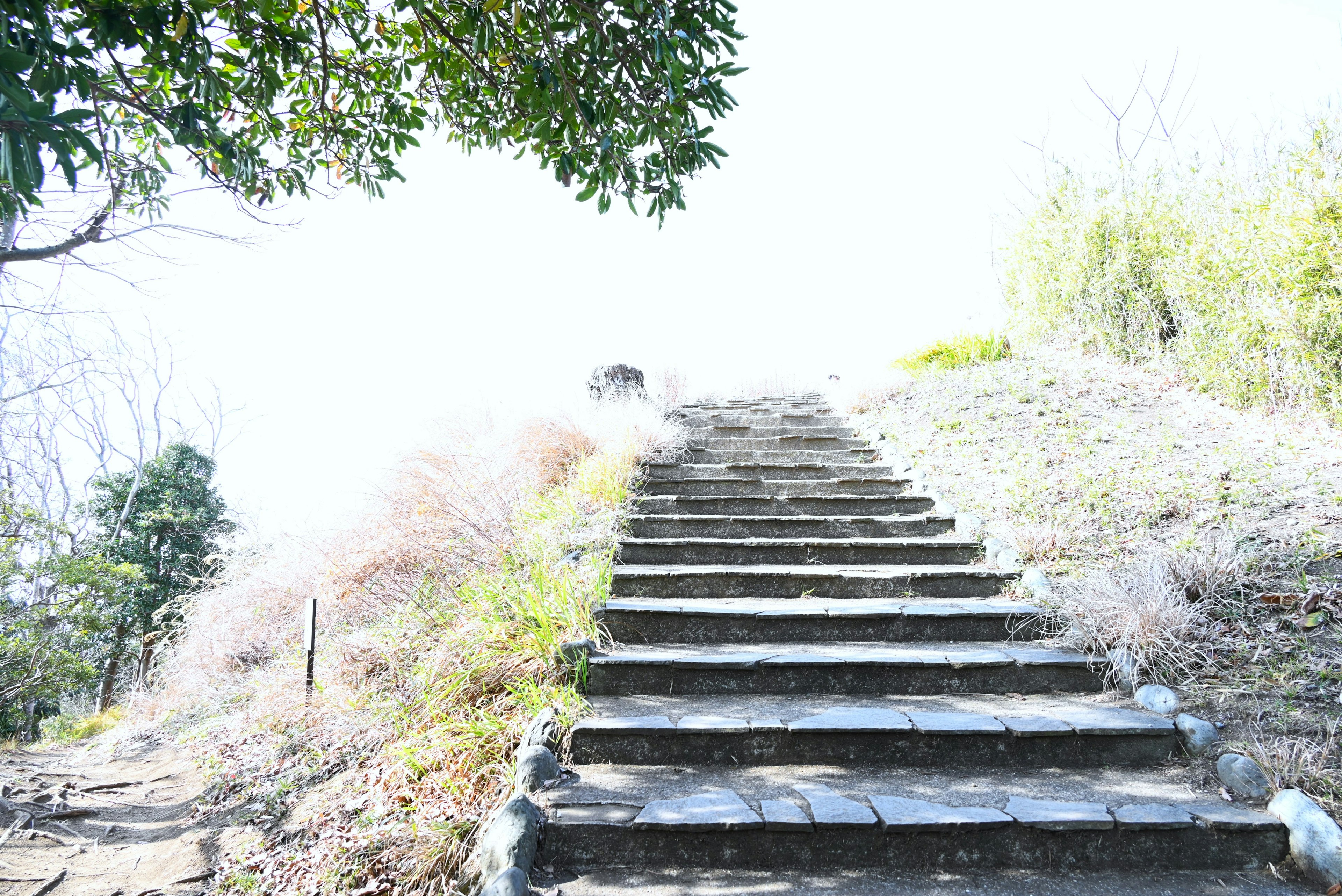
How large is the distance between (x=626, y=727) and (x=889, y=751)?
107 cm

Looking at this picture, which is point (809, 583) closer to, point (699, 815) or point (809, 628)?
point (809, 628)

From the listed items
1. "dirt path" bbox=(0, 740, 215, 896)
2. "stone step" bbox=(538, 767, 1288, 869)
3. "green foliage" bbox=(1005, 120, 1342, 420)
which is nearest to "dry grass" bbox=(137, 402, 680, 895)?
"dirt path" bbox=(0, 740, 215, 896)

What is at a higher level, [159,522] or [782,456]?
[782,456]

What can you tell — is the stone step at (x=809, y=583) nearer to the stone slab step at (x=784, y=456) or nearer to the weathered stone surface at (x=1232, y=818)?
the weathered stone surface at (x=1232, y=818)

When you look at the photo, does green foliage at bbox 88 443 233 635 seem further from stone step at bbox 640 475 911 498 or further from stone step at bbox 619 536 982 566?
stone step at bbox 619 536 982 566

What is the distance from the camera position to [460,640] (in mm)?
3236

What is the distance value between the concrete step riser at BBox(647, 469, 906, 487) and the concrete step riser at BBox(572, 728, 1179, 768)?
314cm

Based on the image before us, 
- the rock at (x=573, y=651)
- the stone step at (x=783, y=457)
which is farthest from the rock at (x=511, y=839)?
the stone step at (x=783, y=457)

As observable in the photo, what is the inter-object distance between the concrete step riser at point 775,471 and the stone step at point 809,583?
1667 mm

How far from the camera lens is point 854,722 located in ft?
8.99

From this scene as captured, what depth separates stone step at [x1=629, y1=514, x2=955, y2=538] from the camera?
4812 mm

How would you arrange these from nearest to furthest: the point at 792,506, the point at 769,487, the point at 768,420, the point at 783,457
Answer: the point at 792,506 < the point at 769,487 < the point at 783,457 < the point at 768,420

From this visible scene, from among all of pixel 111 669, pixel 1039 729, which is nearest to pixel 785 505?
pixel 1039 729

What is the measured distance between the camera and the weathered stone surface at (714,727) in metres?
2.69
